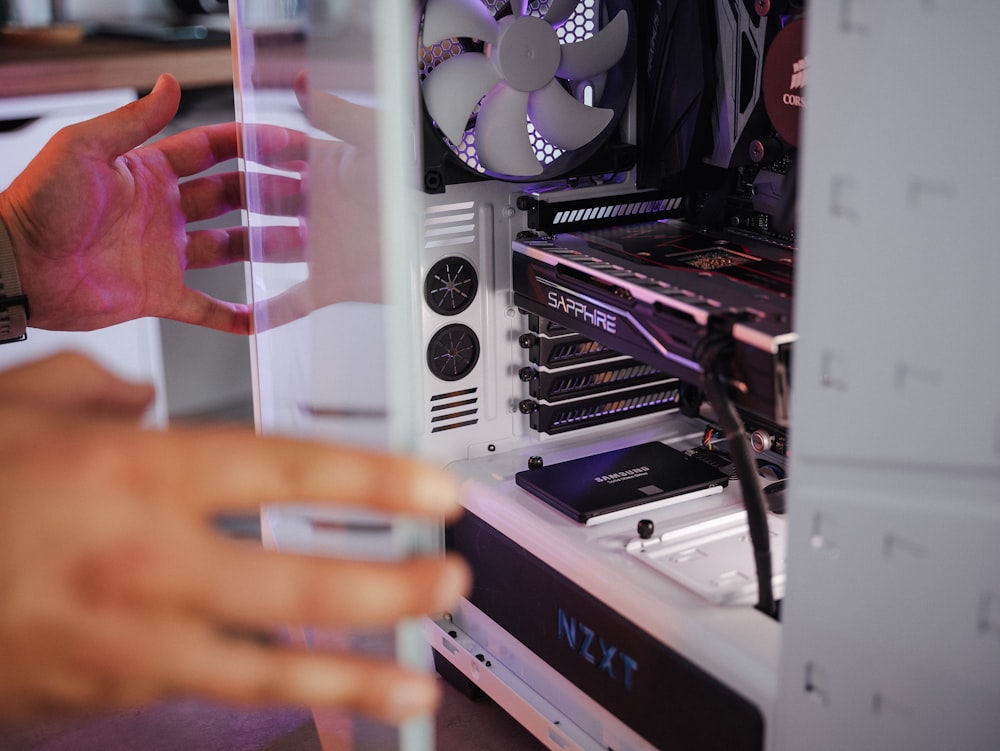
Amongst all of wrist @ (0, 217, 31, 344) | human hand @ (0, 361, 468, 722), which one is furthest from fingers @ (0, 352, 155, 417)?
wrist @ (0, 217, 31, 344)

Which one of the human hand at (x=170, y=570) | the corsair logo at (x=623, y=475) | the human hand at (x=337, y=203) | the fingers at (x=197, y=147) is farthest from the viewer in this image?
the fingers at (x=197, y=147)

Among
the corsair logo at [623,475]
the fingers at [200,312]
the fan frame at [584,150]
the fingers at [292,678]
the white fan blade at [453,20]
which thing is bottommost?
the corsair logo at [623,475]

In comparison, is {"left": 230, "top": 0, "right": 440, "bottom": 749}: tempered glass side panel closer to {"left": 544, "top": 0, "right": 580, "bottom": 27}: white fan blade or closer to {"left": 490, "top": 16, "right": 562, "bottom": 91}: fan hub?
{"left": 490, "top": 16, "right": 562, "bottom": 91}: fan hub

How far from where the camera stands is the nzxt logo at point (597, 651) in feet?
5.56

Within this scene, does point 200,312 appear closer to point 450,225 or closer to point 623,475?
point 450,225

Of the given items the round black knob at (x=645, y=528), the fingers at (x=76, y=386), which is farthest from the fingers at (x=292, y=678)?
the round black knob at (x=645, y=528)

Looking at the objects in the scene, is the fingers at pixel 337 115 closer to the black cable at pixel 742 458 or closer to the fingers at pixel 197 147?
the black cable at pixel 742 458

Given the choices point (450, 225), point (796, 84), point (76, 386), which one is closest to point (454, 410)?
point (450, 225)

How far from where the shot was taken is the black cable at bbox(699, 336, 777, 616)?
1.50 metres

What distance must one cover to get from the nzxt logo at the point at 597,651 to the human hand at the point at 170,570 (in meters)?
1.22

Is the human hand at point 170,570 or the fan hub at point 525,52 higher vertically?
the fan hub at point 525,52

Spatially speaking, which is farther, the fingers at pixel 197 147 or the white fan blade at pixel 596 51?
the fingers at pixel 197 147

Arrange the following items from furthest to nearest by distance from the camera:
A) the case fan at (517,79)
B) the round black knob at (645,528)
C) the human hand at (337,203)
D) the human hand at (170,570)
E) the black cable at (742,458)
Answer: the case fan at (517,79)
the round black knob at (645,528)
the black cable at (742,458)
the human hand at (337,203)
the human hand at (170,570)

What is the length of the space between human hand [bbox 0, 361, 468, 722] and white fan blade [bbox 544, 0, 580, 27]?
165 centimetres
